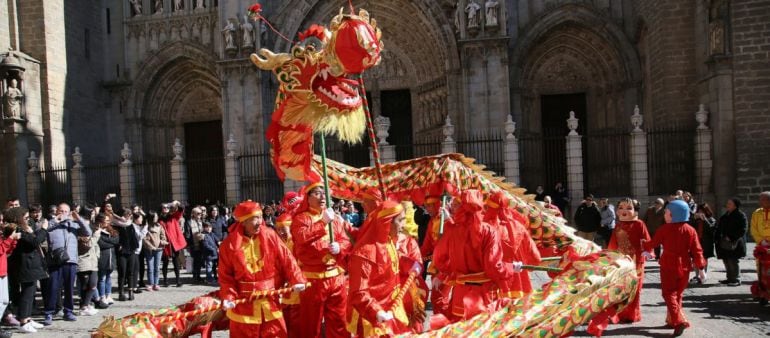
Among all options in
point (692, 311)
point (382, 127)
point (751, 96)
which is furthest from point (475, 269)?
point (751, 96)

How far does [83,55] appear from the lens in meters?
21.5

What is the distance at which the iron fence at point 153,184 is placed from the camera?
2025 centimetres

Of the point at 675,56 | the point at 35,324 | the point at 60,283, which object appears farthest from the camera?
the point at 675,56

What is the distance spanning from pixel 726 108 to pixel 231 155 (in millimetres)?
12447

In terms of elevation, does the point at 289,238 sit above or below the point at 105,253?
above

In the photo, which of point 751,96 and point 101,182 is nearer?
point 751,96

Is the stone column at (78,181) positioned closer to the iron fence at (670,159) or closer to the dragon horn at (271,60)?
the dragon horn at (271,60)

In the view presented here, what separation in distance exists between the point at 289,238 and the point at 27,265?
12.7 ft

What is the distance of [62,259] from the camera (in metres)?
8.79

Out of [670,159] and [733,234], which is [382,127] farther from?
[733,234]

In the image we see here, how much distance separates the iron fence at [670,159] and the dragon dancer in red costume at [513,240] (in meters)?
10.6

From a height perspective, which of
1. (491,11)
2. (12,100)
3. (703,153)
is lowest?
(703,153)

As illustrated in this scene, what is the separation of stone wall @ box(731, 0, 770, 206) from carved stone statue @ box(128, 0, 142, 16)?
18107mm

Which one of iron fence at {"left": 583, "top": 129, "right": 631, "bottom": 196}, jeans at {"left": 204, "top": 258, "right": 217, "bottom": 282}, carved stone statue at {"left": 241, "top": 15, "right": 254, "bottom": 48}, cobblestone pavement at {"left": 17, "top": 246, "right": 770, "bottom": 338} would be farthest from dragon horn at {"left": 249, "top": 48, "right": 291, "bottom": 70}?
carved stone statue at {"left": 241, "top": 15, "right": 254, "bottom": 48}
